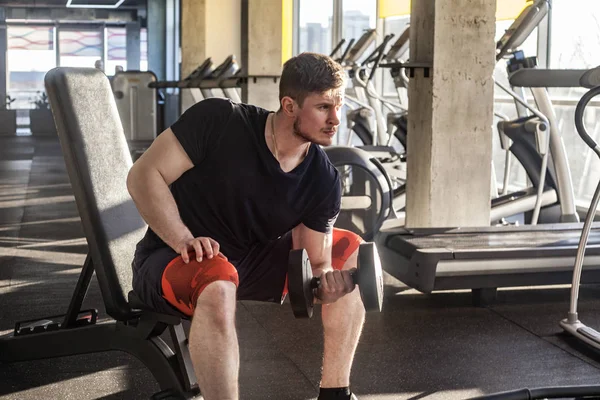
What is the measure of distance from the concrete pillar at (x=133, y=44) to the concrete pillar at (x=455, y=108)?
1814 cm

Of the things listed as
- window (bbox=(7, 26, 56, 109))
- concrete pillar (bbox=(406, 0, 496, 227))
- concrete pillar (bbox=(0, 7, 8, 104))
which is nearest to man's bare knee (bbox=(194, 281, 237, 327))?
concrete pillar (bbox=(406, 0, 496, 227))

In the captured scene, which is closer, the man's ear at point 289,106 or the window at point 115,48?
the man's ear at point 289,106

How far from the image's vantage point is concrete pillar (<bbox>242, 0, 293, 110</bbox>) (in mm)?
7465

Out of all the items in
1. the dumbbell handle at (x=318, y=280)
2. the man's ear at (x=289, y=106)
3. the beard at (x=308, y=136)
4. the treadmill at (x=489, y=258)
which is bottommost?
the treadmill at (x=489, y=258)

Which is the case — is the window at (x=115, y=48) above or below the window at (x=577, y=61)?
above

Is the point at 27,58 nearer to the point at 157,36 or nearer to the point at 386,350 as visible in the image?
the point at 157,36

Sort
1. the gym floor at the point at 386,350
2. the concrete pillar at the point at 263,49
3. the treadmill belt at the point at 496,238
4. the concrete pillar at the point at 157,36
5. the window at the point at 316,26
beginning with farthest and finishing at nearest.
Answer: the concrete pillar at the point at 157,36, the window at the point at 316,26, the concrete pillar at the point at 263,49, the treadmill belt at the point at 496,238, the gym floor at the point at 386,350

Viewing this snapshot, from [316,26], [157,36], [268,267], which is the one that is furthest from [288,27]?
[157,36]

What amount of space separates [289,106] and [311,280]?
1.52 feet

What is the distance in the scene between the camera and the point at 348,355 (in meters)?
2.25

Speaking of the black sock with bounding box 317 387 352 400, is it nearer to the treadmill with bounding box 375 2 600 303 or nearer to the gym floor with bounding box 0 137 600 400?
the gym floor with bounding box 0 137 600 400

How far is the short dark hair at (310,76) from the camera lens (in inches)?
84.0

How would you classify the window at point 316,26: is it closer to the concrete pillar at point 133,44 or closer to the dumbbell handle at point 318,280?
the dumbbell handle at point 318,280

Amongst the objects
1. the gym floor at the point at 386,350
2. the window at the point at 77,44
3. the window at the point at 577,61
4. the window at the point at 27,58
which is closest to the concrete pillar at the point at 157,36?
the window at the point at 77,44
